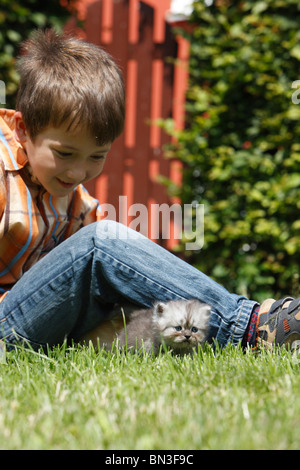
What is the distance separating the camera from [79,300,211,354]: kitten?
2.36 meters

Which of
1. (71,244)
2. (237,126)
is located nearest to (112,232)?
→ (71,244)

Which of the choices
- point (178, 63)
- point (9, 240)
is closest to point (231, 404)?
point (9, 240)

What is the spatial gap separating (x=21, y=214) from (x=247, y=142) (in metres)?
2.70

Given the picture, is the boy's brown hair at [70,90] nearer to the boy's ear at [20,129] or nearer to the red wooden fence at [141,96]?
the boy's ear at [20,129]

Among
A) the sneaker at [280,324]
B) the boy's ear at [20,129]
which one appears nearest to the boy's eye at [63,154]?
the boy's ear at [20,129]

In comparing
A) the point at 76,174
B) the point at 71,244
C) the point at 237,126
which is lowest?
the point at 71,244

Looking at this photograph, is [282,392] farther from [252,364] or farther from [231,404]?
[252,364]

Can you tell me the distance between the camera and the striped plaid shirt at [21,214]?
240 cm

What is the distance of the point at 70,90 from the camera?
2406mm

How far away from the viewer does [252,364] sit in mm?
1962

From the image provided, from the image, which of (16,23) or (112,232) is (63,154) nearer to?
(112,232)

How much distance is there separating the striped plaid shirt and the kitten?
0.46 meters

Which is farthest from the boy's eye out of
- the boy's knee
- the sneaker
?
the sneaker
